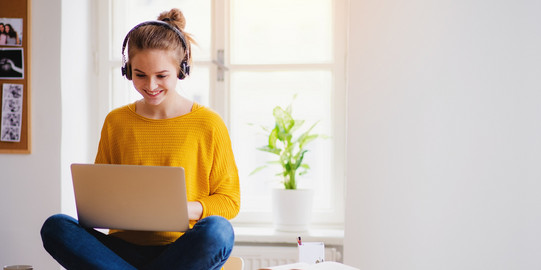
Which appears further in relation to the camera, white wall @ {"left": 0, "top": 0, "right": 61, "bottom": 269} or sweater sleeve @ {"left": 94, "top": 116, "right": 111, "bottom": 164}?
white wall @ {"left": 0, "top": 0, "right": 61, "bottom": 269}

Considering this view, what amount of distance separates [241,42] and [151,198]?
4.69ft

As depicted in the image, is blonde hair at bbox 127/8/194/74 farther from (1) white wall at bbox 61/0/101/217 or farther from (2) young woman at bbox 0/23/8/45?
(2) young woman at bbox 0/23/8/45

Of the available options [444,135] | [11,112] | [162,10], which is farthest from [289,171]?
[11,112]

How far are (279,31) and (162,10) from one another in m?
0.58

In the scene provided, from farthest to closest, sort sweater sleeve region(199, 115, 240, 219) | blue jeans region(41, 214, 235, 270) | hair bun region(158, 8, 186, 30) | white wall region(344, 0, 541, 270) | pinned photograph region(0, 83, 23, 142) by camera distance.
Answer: pinned photograph region(0, 83, 23, 142) → white wall region(344, 0, 541, 270) → hair bun region(158, 8, 186, 30) → sweater sleeve region(199, 115, 240, 219) → blue jeans region(41, 214, 235, 270)

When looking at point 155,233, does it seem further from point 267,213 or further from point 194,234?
point 267,213

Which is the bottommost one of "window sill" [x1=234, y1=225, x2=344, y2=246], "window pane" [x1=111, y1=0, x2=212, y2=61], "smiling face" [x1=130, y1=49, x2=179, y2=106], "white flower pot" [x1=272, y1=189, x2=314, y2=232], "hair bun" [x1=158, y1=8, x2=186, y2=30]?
"window sill" [x1=234, y1=225, x2=344, y2=246]

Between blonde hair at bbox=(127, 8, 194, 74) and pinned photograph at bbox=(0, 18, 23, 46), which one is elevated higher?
pinned photograph at bbox=(0, 18, 23, 46)

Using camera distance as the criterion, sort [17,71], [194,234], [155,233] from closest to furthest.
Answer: [194,234]
[155,233]
[17,71]

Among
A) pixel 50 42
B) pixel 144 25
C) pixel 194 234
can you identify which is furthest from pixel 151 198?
pixel 50 42

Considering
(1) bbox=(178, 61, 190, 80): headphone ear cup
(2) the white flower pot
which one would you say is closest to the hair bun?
(1) bbox=(178, 61, 190, 80): headphone ear cup

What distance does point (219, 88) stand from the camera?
2.45 metres

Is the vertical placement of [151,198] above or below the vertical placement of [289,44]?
below

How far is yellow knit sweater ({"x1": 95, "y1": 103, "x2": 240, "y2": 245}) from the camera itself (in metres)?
1.52
